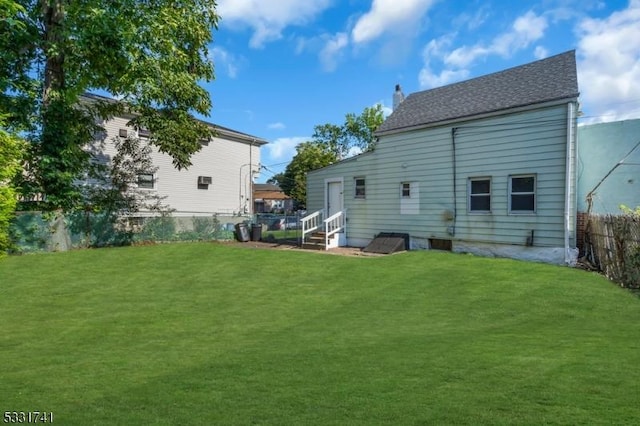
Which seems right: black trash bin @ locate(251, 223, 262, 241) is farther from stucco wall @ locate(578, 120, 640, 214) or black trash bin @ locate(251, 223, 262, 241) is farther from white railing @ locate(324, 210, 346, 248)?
stucco wall @ locate(578, 120, 640, 214)

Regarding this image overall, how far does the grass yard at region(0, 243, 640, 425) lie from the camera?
361cm

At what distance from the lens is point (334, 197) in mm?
18703

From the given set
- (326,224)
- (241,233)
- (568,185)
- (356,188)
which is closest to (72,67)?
(241,233)

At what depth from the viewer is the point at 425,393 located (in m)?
3.87

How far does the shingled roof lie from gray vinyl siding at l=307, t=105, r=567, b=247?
1.24 feet

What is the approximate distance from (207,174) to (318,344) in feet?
65.0

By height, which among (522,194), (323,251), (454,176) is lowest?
(323,251)

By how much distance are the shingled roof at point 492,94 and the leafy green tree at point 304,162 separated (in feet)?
94.0

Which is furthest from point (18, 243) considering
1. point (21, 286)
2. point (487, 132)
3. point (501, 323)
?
point (487, 132)

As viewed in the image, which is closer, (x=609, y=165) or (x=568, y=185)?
(x=568, y=185)

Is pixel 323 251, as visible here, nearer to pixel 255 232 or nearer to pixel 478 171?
pixel 255 232

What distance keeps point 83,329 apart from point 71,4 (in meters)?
11.7

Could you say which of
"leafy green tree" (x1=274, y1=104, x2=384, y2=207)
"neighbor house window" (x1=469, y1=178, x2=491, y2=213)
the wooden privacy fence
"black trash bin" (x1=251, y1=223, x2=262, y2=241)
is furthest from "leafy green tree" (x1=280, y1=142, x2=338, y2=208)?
the wooden privacy fence

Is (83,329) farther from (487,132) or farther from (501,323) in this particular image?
(487,132)
